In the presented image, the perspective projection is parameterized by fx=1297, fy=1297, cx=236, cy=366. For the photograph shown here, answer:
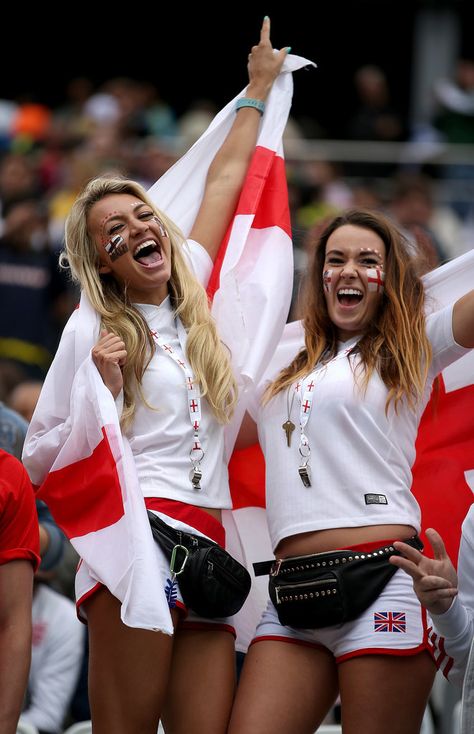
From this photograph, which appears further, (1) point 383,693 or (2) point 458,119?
(2) point 458,119

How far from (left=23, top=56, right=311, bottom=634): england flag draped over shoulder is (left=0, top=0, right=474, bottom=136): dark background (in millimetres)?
10153

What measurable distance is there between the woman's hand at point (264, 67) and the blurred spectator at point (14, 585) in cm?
186

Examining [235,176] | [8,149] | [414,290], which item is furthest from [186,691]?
[8,149]

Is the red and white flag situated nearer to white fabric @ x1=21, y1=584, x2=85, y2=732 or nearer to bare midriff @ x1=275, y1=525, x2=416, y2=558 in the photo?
bare midriff @ x1=275, y1=525, x2=416, y2=558

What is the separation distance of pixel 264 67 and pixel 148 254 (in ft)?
3.39

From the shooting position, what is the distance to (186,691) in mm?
3732

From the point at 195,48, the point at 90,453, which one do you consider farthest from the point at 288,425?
the point at 195,48

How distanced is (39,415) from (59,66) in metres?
11.9

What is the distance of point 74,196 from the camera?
9445 mm

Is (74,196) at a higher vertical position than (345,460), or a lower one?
higher

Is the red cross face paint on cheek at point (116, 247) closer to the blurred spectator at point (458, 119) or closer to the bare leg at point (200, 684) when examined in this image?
the bare leg at point (200, 684)

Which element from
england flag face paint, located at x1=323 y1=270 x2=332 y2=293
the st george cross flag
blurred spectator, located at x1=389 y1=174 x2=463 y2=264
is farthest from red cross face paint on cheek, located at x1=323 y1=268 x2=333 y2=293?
blurred spectator, located at x1=389 y1=174 x2=463 y2=264

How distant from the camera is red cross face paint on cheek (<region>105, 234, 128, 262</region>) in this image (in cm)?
413

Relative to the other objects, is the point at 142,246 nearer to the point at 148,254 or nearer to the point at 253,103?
the point at 148,254
